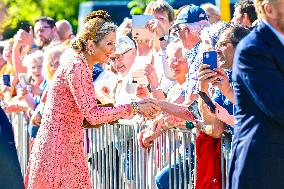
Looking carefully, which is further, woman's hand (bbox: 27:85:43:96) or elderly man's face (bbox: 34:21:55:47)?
elderly man's face (bbox: 34:21:55:47)

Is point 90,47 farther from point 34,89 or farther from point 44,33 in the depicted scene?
point 44,33

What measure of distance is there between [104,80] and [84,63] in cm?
282

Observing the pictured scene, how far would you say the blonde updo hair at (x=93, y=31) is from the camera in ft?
28.2

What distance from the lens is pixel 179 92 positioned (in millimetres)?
9047

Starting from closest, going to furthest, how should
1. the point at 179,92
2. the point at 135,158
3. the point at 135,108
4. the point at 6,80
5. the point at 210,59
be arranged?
the point at 210,59
the point at 135,108
the point at 179,92
the point at 135,158
the point at 6,80

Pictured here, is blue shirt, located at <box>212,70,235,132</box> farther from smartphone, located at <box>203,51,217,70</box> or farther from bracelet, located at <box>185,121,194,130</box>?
smartphone, located at <box>203,51,217,70</box>

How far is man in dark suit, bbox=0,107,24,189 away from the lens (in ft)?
25.3

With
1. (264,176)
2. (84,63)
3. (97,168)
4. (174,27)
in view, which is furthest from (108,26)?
(264,176)

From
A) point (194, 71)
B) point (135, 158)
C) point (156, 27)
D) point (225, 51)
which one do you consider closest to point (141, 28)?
point (156, 27)

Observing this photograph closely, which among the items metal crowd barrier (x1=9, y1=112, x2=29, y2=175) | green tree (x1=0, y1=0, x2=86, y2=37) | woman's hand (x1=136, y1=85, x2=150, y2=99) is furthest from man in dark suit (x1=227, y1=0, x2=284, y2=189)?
green tree (x1=0, y1=0, x2=86, y2=37)

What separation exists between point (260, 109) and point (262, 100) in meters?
0.10

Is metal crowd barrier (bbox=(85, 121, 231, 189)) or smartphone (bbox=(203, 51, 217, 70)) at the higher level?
smartphone (bbox=(203, 51, 217, 70))

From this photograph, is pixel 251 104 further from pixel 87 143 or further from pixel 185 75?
pixel 87 143

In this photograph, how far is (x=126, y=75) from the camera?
10883 millimetres
